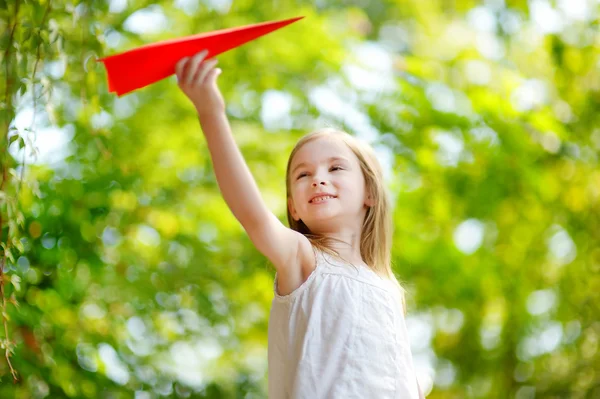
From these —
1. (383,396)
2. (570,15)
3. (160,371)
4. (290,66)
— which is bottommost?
(160,371)

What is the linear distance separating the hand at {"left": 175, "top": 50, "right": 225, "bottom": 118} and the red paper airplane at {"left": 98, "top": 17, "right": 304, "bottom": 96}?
0.03ft

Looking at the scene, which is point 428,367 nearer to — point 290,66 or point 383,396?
point 290,66

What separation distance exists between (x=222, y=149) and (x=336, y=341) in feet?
1.13

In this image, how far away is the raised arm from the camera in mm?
994

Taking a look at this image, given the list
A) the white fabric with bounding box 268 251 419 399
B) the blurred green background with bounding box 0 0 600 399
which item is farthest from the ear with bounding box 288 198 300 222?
the blurred green background with bounding box 0 0 600 399

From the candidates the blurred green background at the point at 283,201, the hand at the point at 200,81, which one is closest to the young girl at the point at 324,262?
the hand at the point at 200,81

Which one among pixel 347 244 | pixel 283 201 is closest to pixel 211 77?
pixel 347 244

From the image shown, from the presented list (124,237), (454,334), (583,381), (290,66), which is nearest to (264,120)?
(290,66)

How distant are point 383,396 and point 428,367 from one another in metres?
3.43

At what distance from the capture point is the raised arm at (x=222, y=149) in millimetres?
994

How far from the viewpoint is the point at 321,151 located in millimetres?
1288

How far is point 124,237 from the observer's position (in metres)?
3.03

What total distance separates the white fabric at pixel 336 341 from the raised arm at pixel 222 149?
6.2 inches

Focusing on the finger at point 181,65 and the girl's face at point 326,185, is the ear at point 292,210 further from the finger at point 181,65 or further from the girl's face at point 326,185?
the finger at point 181,65
